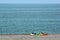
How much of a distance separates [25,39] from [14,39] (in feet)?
4.03

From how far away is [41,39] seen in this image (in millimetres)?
21984

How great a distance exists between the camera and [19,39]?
22594mm

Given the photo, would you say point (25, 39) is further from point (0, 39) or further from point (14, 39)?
point (0, 39)

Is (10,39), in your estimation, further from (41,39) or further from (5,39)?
(41,39)

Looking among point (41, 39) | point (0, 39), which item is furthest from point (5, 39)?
point (41, 39)

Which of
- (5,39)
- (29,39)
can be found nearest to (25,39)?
(29,39)

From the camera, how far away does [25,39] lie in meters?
22.7

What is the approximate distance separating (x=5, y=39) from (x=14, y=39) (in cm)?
105

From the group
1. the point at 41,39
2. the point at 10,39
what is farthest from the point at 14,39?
the point at 41,39

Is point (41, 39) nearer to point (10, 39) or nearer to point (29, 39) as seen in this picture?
point (29, 39)

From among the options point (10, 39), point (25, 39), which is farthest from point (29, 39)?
point (10, 39)

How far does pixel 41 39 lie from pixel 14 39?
3062mm

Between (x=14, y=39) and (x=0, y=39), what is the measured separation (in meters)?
1.62

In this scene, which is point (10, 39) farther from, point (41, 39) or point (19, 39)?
point (41, 39)
